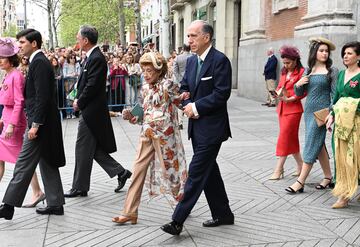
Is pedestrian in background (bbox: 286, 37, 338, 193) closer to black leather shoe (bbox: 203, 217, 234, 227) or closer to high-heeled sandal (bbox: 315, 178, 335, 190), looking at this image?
high-heeled sandal (bbox: 315, 178, 335, 190)

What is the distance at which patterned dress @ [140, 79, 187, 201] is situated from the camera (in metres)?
4.86

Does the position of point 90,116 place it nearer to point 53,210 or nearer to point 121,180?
point 121,180

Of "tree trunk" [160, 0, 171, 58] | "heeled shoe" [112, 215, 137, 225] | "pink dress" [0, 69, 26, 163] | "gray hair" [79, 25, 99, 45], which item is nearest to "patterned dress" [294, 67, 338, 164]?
"heeled shoe" [112, 215, 137, 225]

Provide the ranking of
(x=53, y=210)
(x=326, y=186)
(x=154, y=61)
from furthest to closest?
1. (x=326, y=186)
2. (x=53, y=210)
3. (x=154, y=61)

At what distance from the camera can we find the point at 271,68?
51.1ft

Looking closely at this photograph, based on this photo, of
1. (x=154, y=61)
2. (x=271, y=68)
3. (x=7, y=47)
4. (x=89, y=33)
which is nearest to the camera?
(x=154, y=61)

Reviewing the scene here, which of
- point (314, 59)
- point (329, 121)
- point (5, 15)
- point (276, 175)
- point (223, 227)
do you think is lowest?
point (223, 227)

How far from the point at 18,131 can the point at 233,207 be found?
8.04 ft

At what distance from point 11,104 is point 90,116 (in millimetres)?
886

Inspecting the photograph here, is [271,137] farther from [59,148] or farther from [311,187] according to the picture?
[59,148]

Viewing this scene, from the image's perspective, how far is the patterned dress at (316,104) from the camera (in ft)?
19.6

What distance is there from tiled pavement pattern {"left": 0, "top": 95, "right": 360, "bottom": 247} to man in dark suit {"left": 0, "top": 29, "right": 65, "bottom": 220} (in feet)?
0.71

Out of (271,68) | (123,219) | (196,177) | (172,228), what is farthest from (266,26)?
(172,228)

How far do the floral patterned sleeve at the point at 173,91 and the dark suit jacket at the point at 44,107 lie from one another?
1.20 meters
